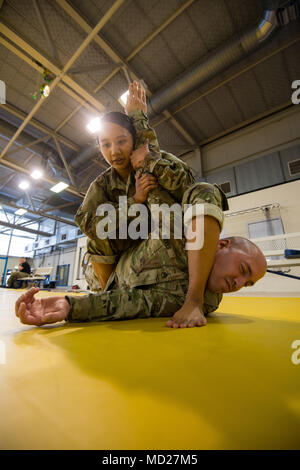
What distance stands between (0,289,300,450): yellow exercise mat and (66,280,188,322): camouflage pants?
10.4 inches

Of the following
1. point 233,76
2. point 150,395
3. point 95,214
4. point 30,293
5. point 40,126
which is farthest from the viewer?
point 40,126

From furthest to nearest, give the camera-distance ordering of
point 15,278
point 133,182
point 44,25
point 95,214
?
point 15,278 < point 44,25 < point 133,182 < point 95,214

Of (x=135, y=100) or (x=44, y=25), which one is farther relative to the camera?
(x=44, y=25)

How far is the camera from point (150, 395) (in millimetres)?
273

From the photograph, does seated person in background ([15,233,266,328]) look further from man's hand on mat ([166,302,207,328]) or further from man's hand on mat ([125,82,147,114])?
man's hand on mat ([125,82,147,114])

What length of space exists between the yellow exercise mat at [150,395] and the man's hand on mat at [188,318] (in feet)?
0.58

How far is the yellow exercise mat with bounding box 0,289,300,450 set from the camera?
0.19 metres

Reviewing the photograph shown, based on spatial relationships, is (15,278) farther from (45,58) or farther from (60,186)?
(45,58)

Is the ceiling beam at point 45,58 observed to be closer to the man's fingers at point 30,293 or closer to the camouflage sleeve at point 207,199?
the camouflage sleeve at point 207,199

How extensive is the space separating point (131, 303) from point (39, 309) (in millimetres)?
321

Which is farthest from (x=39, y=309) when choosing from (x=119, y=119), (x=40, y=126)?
(x=40, y=126)

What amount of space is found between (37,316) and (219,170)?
5.16 meters

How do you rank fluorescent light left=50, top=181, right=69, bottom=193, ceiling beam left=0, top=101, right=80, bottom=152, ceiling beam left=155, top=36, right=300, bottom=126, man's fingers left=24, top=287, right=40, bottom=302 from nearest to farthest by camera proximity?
man's fingers left=24, top=287, right=40, bottom=302, ceiling beam left=155, top=36, right=300, bottom=126, ceiling beam left=0, top=101, right=80, bottom=152, fluorescent light left=50, top=181, right=69, bottom=193

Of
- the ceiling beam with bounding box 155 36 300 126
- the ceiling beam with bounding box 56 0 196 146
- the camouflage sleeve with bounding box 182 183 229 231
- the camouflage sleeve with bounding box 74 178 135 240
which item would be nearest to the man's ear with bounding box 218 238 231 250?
the camouflage sleeve with bounding box 182 183 229 231
